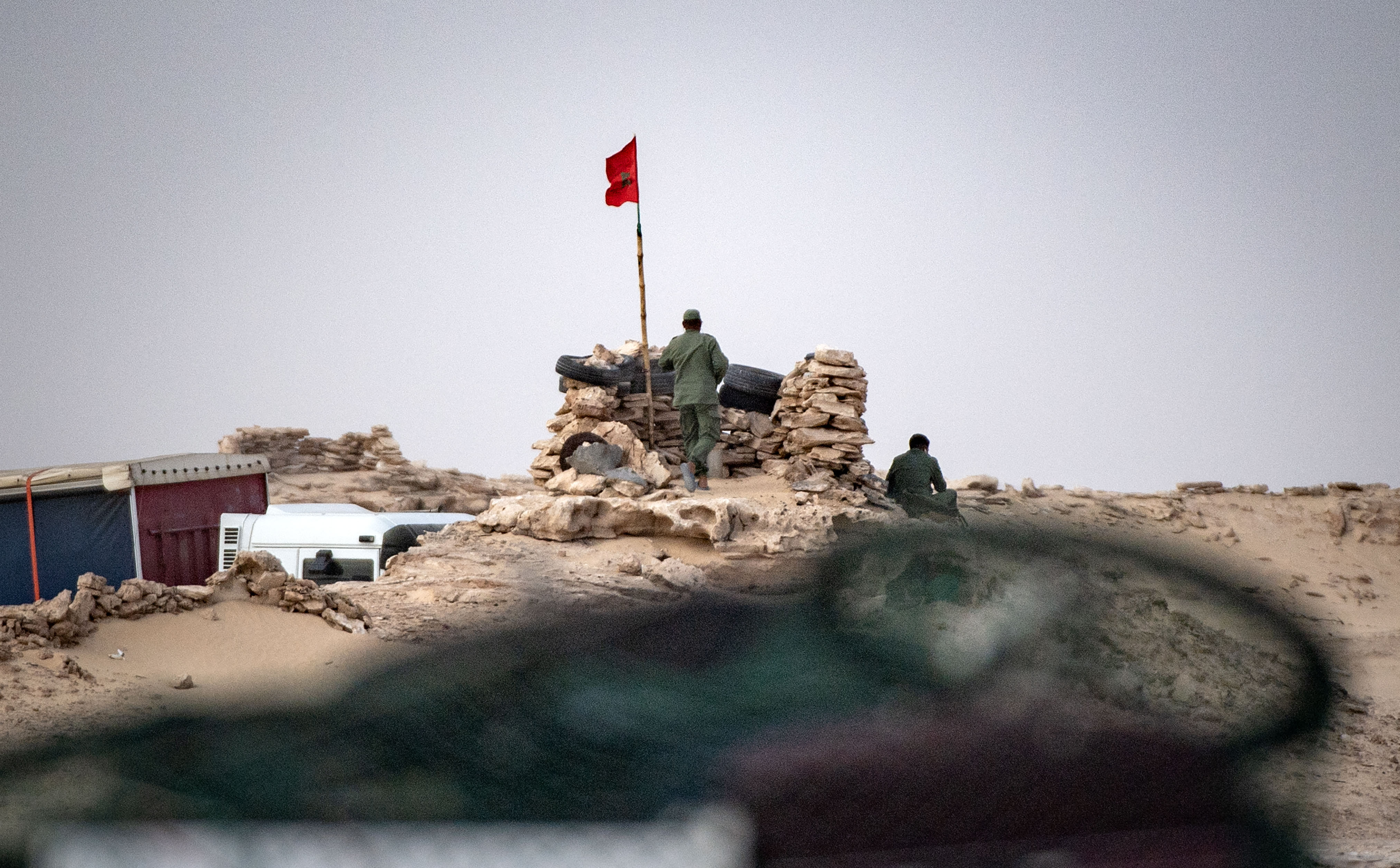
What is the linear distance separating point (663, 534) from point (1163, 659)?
5.08m

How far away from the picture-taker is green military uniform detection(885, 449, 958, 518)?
36.9 feet

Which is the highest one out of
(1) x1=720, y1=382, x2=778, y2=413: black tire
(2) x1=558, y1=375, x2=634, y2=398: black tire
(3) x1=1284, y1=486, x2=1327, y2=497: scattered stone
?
(2) x1=558, y1=375, x2=634, y2=398: black tire

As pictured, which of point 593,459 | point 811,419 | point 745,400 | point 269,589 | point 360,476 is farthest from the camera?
point 360,476

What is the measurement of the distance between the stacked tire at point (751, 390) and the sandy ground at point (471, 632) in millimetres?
1690

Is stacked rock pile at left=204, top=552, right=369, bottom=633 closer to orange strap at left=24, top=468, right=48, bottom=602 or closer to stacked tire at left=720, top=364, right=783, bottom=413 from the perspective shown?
Result: orange strap at left=24, top=468, right=48, bottom=602

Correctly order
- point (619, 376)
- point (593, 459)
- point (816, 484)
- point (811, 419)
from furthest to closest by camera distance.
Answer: point (619, 376), point (811, 419), point (593, 459), point (816, 484)

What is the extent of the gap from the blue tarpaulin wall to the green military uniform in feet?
25.9

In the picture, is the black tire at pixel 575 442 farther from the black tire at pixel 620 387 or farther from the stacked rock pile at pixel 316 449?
the stacked rock pile at pixel 316 449

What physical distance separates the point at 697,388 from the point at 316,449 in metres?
14.9

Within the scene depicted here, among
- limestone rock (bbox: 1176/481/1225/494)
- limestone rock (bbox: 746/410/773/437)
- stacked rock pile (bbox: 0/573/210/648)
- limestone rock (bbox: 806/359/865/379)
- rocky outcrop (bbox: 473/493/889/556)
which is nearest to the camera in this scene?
stacked rock pile (bbox: 0/573/210/648)

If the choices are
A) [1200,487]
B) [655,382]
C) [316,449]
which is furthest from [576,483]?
[316,449]

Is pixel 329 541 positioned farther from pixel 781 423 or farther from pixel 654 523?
pixel 781 423

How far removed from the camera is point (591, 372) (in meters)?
11.9

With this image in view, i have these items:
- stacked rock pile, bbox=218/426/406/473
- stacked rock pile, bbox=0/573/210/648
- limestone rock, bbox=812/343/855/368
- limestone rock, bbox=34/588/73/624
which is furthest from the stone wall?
stacked rock pile, bbox=218/426/406/473
